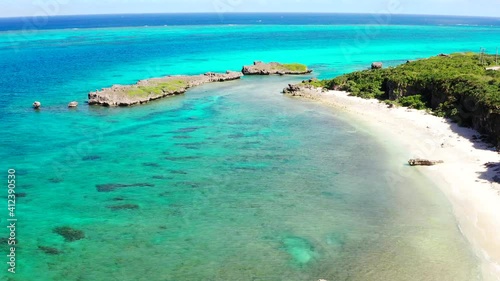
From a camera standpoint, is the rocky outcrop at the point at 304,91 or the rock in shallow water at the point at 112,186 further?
the rocky outcrop at the point at 304,91

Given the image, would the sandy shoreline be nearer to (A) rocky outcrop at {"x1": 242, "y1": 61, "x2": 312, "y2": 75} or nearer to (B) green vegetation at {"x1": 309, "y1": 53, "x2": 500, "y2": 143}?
(B) green vegetation at {"x1": 309, "y1": 53, "x2": 500, "y2": 143}

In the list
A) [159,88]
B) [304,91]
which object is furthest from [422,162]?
[159,88]

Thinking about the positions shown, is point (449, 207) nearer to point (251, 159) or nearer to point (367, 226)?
point (367, 226)

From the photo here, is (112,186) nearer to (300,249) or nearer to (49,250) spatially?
(49,250)

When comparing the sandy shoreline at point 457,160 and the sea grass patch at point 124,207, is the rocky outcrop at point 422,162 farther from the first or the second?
the sea grass patch at point 124,207

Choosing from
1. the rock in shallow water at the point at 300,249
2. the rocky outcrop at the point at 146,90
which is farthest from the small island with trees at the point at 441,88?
the rock in shallow water at the point at 300,249

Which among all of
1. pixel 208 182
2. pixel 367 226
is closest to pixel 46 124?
pixel 208 182

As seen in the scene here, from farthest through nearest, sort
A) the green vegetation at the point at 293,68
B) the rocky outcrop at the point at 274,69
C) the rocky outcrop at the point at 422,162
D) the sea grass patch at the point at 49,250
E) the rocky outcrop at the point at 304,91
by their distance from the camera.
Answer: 1. the green vegetation at the point at 293,68
2. the rocky outcrop at the point at 274,69
3. the rocky outcrop at the point at 304,91
4. the rocky outcrop at the point at 422,162
5. the sea grass patch at the point at 49,250
